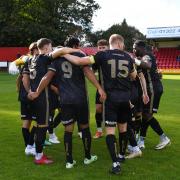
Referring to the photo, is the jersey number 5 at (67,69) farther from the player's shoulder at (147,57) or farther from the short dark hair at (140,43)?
the short dark hair at (140,43)

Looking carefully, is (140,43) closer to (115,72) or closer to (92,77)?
(115,72)

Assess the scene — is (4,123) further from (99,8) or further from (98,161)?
(99,8)

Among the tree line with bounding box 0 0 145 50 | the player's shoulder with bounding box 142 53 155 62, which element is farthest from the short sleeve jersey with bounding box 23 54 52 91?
the tree line with bounding box 0 0 145 50

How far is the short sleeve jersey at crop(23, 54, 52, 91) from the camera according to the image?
25.9 feet

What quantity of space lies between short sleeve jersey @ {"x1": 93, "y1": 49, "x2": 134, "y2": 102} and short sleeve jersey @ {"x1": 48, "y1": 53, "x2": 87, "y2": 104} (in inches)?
15.1

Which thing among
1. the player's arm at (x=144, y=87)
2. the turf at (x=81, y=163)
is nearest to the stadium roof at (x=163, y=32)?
the turf at (x=81, y=163)

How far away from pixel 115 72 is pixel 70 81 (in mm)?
774

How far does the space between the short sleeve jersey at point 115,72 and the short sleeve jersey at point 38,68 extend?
3.46ft

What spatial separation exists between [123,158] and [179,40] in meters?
57.2

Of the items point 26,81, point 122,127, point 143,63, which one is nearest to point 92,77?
point 122,127

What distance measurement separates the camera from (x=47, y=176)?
7148 millimetres

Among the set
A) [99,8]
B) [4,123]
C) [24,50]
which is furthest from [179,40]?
[4,123]

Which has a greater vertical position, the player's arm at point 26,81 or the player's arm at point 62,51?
the player's arm at point 62,51

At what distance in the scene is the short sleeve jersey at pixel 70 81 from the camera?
7.48 meters
